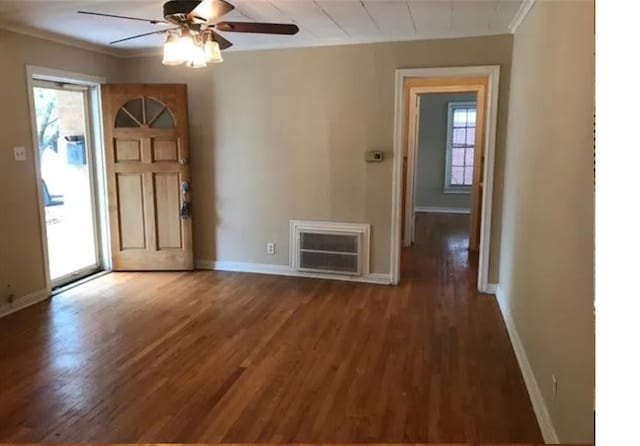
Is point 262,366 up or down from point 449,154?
down

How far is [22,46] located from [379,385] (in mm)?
3908

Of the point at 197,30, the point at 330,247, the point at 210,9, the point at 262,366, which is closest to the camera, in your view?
the point at 210,9

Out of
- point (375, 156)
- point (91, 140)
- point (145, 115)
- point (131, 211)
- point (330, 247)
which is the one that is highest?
point (145, 115)

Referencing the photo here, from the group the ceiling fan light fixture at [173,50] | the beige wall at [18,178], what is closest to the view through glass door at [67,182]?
the beige wall at [18,178]

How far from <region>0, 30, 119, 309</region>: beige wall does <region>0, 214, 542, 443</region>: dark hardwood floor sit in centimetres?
34

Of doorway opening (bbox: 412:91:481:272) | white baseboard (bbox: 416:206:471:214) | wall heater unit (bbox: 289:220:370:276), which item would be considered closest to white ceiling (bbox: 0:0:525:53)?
wall heater unit (bbox: 289:220:370:276)

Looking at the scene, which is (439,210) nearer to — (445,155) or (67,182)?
(445,155)

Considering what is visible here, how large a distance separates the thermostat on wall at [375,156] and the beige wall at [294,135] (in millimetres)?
46

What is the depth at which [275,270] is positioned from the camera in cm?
532

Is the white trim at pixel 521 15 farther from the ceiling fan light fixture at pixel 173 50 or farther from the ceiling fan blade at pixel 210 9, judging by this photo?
the ceiling fan light fixture at pixel 173 50

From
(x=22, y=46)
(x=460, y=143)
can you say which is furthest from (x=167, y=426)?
(x=460, y=143)

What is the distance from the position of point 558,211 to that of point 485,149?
2305 mm

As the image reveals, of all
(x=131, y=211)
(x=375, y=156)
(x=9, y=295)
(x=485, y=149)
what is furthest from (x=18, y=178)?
(x=485, y=149)
